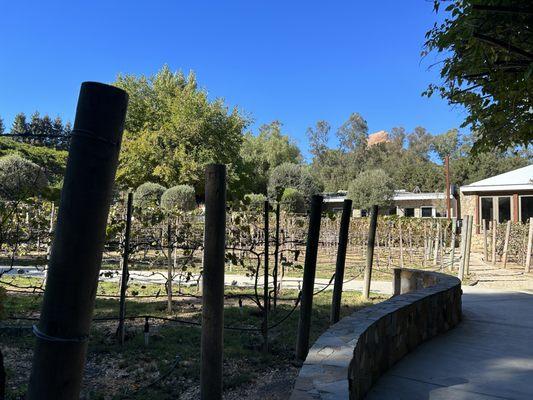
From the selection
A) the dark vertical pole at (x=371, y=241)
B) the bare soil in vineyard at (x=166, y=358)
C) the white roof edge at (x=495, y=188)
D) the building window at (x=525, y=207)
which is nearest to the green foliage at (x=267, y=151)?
the white roof edge at (x=495, y=188)

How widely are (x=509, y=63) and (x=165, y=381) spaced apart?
182 inches

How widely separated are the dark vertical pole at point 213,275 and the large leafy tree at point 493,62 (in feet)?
7.80

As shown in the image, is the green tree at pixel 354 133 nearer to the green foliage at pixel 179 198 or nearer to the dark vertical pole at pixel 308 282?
the green foliage at pixel 179 198

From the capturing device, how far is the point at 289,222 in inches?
688

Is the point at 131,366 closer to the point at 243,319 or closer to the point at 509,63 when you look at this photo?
the point at 243,319

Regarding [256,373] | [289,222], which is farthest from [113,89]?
[289,222]

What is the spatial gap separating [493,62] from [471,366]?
10.6ft

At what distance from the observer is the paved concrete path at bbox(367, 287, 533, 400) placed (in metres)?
3.54

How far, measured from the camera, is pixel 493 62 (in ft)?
16.9

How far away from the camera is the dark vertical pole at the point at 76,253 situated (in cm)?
137

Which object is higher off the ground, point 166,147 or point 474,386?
point 166,147

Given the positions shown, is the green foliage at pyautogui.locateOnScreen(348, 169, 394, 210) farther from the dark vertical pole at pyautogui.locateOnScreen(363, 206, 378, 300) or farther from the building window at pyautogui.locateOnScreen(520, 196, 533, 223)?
the dark vertical pole at pyautogui.locateOnScreen(363, 206, 378, 300)

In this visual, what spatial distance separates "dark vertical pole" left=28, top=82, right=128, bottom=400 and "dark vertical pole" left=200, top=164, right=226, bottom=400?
4.78 ft

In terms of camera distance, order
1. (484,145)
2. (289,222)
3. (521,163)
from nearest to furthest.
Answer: (484,145) < (289,222) < (521,163)
